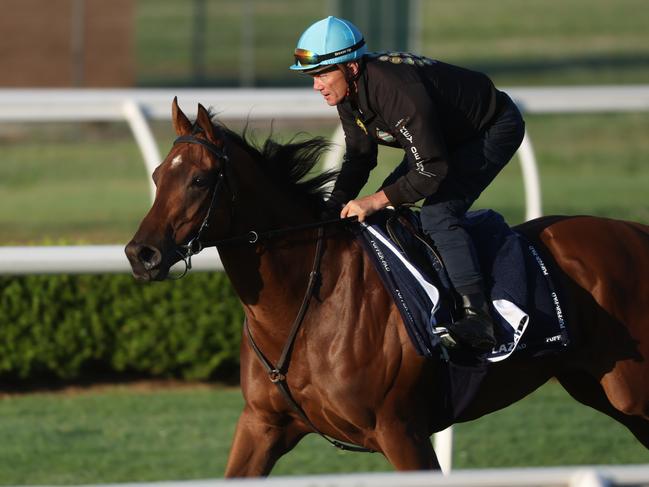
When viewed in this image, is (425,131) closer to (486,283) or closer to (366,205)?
(366,205)

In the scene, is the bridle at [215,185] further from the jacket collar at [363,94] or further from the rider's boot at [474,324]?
the rider's boot at [474,324]

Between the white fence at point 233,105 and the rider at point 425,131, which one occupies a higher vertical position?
the rider at point 425,131

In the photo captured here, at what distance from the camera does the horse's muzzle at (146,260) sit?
3.69 meters

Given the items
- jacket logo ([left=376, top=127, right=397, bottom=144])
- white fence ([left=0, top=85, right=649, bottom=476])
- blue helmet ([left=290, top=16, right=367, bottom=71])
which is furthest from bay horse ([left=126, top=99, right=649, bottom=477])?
white fence ([left=0, top=85, right=649, bottom=476])

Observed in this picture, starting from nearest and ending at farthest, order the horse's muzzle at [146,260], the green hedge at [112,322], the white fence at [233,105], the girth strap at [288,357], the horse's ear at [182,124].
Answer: the horse's muzzle at [146,260] < the horse's ear at [182,124] < the girth strap at [288,357] < the white fence at [233,105] < the green hedge at [112,322]

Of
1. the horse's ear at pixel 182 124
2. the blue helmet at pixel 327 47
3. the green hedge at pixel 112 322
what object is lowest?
the green hedge at pixel 112 322

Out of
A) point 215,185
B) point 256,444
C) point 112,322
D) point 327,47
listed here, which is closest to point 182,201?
point 215,185

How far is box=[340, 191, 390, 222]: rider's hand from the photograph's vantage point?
413cm

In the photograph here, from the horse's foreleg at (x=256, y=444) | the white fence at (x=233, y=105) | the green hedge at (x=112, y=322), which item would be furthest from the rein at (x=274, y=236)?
the green hedge at (x=112, y=322)

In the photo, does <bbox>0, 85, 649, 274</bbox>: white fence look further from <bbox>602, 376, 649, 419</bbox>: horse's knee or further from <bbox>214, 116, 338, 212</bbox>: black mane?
<bbox>602, 376, 649, 419</bbox>: horse's knee

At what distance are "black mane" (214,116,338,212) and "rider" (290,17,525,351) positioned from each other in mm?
91

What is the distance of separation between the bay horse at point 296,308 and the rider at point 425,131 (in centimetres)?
16

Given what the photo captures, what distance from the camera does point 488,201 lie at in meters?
12.6

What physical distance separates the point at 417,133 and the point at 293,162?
0.49 meters
